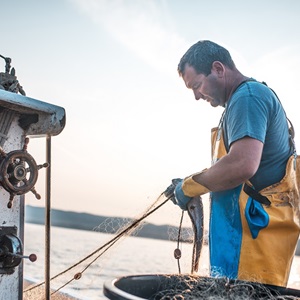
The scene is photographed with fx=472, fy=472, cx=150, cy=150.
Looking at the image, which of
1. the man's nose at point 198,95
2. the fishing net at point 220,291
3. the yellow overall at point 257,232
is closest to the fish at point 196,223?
the yellow overall at point 257,232

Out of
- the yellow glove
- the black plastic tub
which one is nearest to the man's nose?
the yellow glove

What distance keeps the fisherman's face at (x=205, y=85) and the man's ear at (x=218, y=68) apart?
1cm

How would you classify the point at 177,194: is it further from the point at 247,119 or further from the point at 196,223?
the point at 247,119

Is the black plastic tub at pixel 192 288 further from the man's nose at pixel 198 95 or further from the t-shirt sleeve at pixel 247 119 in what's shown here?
the man's nose at pixel 198 95

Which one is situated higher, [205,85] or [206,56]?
[206,56]

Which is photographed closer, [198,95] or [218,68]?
[218,68]

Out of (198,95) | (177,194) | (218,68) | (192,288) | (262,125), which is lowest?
(192,288)

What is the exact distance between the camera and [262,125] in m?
2.11

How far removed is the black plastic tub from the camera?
205cm

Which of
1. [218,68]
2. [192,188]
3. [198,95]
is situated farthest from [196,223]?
[218,68]

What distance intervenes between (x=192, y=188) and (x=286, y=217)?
46cm

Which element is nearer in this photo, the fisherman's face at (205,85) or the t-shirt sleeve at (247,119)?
the t-shirt sleeve at (247,119)

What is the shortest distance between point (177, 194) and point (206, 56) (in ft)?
2.50

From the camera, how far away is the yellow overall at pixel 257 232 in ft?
7.09
